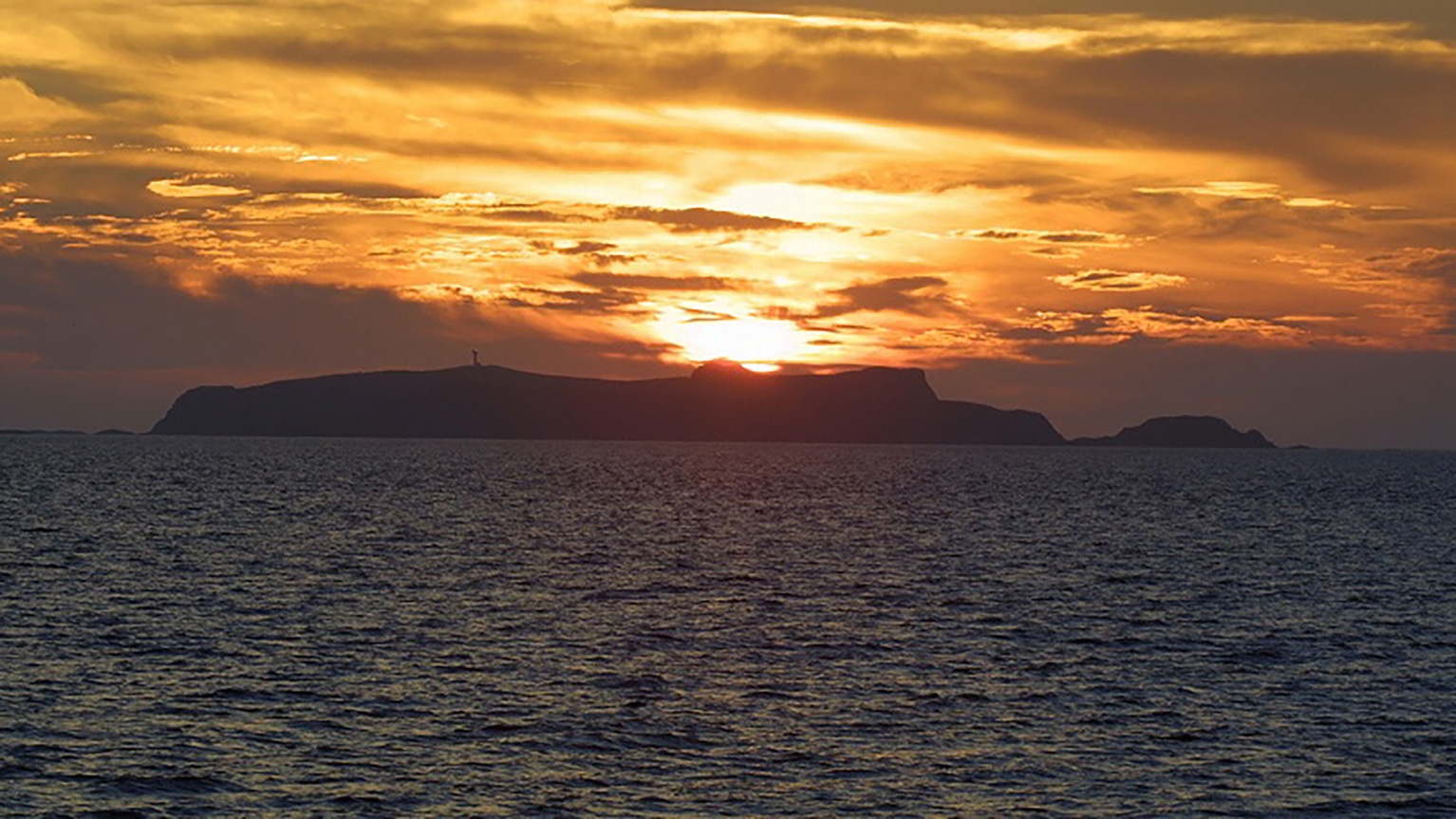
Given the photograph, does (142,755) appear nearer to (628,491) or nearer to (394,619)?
(394,619)

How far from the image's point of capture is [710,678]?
44.2 m

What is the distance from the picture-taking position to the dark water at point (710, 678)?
105ft

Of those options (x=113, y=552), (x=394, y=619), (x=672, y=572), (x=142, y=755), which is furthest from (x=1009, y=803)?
(x=113, y=552)

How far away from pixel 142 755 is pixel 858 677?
68.0 feet

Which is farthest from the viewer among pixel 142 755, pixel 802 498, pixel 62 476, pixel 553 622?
pixel 62 476

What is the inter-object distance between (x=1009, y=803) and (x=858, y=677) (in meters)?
13.9

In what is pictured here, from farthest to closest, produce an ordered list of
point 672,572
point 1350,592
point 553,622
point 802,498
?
1. point 802,498
2. point 672,572
3. point 1350,592
4. point 553,622

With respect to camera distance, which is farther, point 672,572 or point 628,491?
point 628,491

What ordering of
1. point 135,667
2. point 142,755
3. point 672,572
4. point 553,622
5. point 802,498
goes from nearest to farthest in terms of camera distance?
point 142,755 → point 135,667 → point 553,622 → point 672,572 → point 802,498

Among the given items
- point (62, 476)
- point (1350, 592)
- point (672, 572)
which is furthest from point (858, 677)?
point (62, 476)

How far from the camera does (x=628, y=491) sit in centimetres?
16988

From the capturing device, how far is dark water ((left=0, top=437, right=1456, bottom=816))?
32.1m

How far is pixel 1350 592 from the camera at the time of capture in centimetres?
7106

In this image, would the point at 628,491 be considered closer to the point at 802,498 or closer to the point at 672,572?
the point at 802,498
